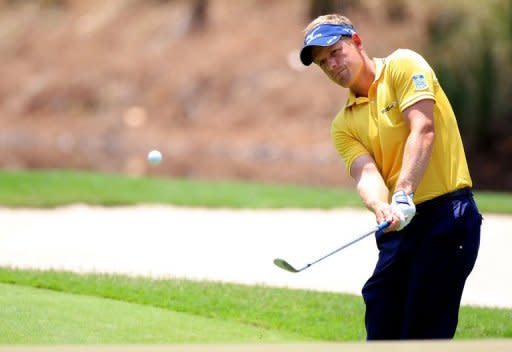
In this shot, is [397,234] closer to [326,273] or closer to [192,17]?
[326,273]

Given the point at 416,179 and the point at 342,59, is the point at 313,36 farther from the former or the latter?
the point at 416,179

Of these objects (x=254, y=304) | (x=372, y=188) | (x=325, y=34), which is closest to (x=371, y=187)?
(x=372, y=188)

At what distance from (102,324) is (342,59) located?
6.79ft

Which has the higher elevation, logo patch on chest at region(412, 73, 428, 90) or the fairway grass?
logo patch on chest at region(412, 73, 428, 90)

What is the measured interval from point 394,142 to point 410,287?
0.67 metres

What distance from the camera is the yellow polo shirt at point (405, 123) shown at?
15.6ft

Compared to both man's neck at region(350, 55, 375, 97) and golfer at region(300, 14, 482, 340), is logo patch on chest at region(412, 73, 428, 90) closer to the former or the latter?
golfer at region(300, 14, 482, 340)

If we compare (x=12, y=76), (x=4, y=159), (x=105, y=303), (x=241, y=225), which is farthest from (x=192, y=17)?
(x=105, y=303)

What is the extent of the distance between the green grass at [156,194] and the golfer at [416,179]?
27.7 feet

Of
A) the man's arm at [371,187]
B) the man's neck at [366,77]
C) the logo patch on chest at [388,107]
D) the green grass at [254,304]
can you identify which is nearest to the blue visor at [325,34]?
the man's neck at [366,77]

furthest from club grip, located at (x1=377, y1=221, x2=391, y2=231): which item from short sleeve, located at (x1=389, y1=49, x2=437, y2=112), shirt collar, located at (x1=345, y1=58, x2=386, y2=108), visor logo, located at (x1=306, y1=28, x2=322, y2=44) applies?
visor logo, located at (x1=306, y1=28, x2=322, y2=44)

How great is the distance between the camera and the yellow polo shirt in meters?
4.76

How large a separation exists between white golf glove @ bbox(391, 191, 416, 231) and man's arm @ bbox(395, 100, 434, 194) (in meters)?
0.03

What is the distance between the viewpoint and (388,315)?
16.5 ft
